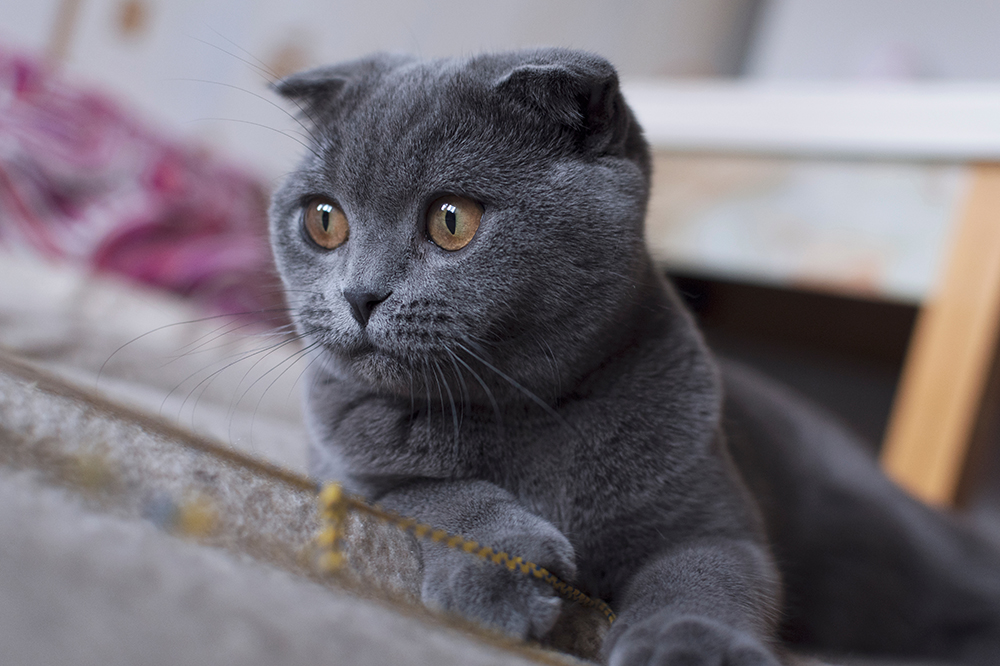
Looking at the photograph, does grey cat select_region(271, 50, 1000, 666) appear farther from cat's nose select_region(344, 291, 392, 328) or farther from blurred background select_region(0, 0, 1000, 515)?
blurred background select_region(0, 0, 1000, 515)

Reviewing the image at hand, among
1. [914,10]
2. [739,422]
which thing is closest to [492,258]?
[739,422]

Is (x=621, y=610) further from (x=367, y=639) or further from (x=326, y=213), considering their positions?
(x=326, y=213)

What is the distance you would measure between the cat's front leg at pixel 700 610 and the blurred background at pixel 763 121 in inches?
24.8

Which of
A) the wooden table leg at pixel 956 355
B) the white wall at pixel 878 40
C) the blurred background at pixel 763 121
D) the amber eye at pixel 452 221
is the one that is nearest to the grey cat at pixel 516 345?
the amber eye at pixel 452 221

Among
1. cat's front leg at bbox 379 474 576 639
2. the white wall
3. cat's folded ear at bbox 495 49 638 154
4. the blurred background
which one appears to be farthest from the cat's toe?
the white wall

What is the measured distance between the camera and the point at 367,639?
12.9 inches

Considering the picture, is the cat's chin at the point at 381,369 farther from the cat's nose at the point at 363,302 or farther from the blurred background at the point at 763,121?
the blurred background at the point at 763,121

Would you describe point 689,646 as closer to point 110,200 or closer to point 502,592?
point 502,592

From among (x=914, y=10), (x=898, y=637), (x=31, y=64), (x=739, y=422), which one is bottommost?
(x=898, y=637)

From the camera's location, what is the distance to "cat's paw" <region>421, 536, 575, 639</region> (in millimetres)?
466

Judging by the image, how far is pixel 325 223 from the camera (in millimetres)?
616

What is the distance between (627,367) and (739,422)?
0.89 ft

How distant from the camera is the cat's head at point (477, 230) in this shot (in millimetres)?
542

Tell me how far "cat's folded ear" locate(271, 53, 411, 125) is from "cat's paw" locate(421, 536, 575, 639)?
41cm
